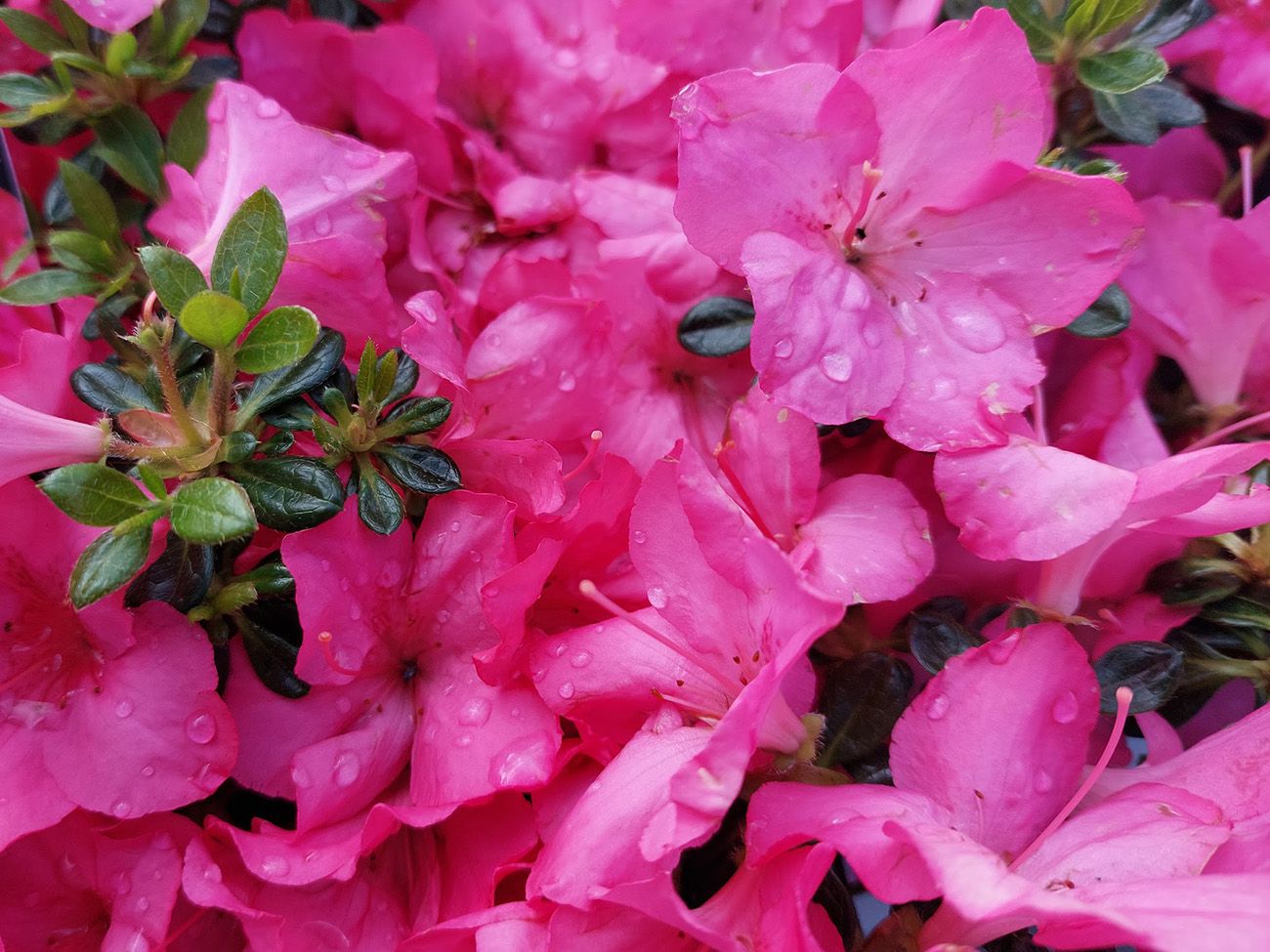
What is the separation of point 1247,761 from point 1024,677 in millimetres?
186

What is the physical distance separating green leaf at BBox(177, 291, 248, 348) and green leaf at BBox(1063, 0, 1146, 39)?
73 cm

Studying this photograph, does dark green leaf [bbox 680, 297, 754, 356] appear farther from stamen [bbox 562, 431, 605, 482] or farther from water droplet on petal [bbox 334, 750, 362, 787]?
water droplet on petal [bbox 334, 750, 362, 787]

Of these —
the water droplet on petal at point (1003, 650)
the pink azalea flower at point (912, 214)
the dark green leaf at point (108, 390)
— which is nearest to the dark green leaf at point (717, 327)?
the pink azalea flower at point (912, 214)

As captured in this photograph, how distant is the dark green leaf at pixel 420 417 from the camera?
817mm

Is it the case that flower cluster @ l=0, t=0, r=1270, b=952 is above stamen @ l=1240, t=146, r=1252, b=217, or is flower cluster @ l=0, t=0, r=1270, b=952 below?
below

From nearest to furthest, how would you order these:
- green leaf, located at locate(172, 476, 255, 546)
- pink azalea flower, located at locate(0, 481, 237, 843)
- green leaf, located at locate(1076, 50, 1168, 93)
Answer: green leaf, located at locate(172, 476, 255, 546) → pink azalea flower, located at locate(0, 481, 237, 843) → green leaf, located at locate(1076, 50, 1168, 93)

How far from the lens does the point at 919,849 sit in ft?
2.09

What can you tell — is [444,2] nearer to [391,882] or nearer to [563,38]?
[563,38]

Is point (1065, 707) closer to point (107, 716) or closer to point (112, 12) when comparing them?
point (107, 716)

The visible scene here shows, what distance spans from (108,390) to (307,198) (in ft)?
0.74

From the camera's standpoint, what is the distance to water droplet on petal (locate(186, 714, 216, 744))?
79 cm

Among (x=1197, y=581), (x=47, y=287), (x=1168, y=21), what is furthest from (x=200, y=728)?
(x=1168, y=21)

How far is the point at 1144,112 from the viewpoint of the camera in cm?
95

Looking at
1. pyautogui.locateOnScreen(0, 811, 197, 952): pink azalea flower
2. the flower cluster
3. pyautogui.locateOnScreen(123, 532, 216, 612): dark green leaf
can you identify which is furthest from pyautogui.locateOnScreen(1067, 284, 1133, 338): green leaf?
pyautogui.locateOnScreen(0, 811, 197, 952): pink azalea flower
